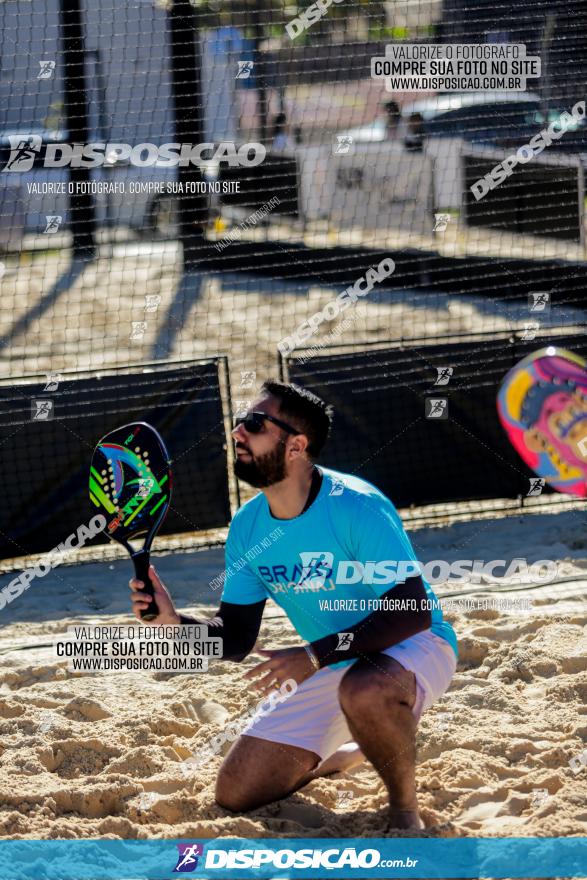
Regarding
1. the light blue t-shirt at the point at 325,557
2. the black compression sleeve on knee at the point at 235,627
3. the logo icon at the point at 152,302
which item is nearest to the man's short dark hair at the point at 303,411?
the light blue t-shirt at the point at 325,557

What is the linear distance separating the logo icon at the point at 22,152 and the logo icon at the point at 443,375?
5.59 m

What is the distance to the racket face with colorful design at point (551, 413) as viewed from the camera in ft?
10.4

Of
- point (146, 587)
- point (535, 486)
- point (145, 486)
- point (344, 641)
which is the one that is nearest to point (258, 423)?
point (145, 486)

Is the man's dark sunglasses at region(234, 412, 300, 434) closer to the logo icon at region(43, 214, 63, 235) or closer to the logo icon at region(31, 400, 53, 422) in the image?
the logo icon at region(31, 400, 53, 422)

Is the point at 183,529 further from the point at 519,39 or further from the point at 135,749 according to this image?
the point at 519,39

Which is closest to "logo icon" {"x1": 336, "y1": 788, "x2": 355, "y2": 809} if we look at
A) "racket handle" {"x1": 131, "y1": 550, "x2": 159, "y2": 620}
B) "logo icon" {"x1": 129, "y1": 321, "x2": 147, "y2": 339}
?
"racket handle" {"x1": 131, "y1": 550, "x2": 159, "y2": 620}

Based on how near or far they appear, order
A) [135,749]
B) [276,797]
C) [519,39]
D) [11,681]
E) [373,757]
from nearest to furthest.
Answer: [373,757] → [276,797] → [135,749] → [11,681] → [519,39]

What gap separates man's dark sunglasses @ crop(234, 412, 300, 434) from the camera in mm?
3395

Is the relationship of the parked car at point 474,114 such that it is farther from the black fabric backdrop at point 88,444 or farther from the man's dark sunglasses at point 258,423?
the man's dark sunglasses at point 258,423

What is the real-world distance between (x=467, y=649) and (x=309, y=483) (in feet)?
4.64

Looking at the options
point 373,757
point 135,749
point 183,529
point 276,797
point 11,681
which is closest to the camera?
point 373,757

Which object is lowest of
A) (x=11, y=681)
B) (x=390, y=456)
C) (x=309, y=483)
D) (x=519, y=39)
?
(x=11, y=681)

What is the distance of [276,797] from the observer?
3.42 meters

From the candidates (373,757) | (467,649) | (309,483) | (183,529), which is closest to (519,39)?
(183,529)
